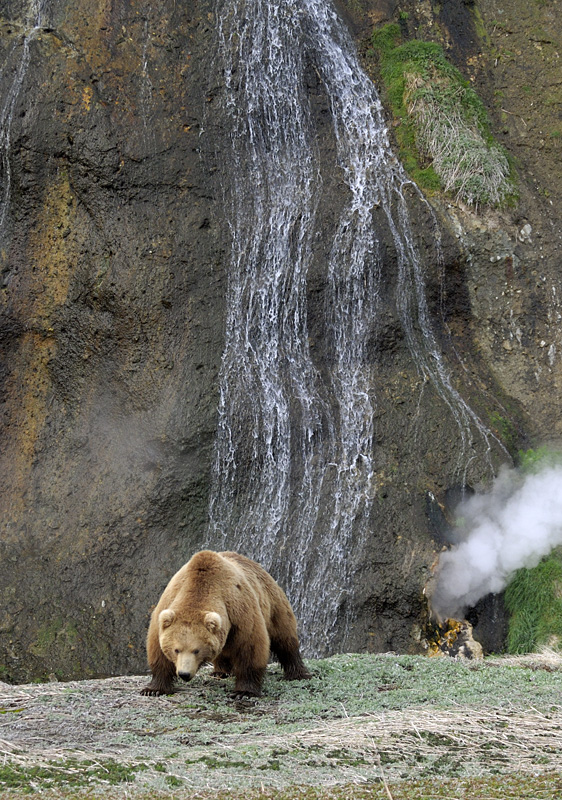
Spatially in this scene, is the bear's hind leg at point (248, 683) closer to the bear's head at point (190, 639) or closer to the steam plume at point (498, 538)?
the bear's head at point (190, 639)

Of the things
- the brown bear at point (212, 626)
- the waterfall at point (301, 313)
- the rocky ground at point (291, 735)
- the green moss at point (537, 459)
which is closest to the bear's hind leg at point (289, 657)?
the rocky ground at point (291, 735)

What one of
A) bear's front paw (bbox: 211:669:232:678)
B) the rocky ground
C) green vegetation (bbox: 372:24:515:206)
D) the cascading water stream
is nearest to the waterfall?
green vegetation (bbox: 372:24:515:206)

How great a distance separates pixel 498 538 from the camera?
12.6 metres

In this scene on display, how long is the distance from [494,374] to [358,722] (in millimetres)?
9486

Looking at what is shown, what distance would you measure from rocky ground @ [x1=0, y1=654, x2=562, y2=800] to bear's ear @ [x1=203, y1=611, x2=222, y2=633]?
1.88 ft

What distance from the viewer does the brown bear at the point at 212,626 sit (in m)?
6.41

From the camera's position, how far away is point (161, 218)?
13.9 metres

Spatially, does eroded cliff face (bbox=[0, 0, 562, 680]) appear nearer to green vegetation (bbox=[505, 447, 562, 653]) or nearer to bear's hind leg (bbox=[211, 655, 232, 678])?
green vegetation (bbox=[505, 447, 562, 653])

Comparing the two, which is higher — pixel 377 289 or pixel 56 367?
pixel 377 289

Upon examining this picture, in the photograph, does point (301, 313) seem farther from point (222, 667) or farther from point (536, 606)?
point (222, 667)

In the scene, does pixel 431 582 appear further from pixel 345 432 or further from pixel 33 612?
pixel 33 612

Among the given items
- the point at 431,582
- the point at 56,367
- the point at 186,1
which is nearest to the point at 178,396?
the point at 56,367

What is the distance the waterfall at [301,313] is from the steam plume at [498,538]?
880 millimetres

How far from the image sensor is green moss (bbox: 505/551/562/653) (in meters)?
11.9
